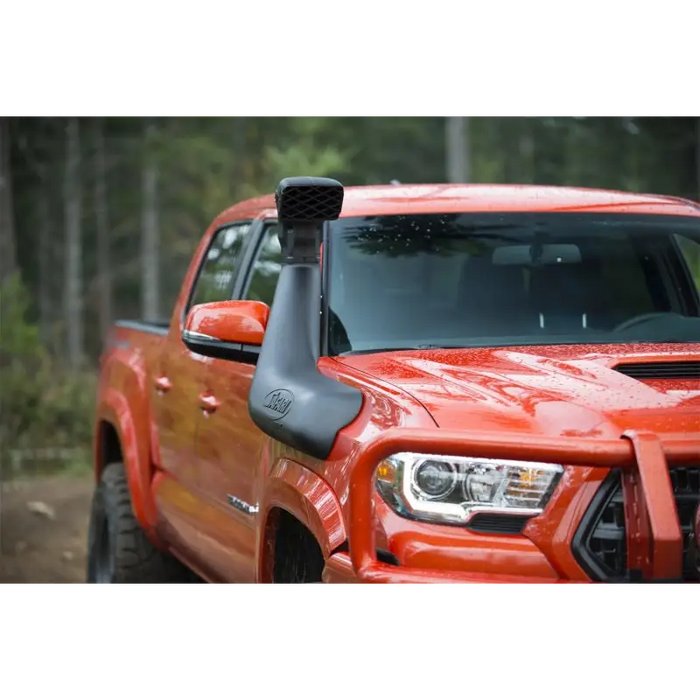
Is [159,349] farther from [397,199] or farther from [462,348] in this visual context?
[462,348]

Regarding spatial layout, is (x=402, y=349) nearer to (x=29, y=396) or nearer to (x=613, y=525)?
(x=613, y=525)

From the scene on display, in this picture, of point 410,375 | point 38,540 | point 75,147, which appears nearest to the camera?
point 410,375

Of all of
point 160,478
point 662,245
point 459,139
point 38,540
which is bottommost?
point 38,540

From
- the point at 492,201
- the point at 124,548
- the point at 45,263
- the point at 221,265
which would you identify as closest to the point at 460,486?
the point at 492,201

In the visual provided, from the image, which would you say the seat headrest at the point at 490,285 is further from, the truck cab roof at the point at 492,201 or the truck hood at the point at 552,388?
the truck hood at the point at 552,388

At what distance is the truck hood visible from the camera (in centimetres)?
323

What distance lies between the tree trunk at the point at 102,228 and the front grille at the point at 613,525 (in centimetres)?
4010

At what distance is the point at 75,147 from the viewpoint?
138 feet

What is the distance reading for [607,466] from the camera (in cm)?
309

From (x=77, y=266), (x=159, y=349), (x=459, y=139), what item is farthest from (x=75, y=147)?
(x=159, y=349)

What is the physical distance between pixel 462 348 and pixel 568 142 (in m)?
30.4

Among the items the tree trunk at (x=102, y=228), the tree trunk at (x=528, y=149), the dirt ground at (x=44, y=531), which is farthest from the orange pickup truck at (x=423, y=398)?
the tree trunk at (x=102, y=228)

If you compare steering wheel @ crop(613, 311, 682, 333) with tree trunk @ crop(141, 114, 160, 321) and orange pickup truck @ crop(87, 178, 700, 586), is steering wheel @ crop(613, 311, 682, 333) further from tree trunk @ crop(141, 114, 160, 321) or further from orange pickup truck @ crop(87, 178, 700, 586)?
tree trunk @ crop(141, 114, 160, 321)

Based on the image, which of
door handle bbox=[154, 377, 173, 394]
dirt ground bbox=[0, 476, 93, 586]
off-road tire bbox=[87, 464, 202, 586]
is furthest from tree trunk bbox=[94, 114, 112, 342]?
door handle bbox=[154, 377, 173, 394]
